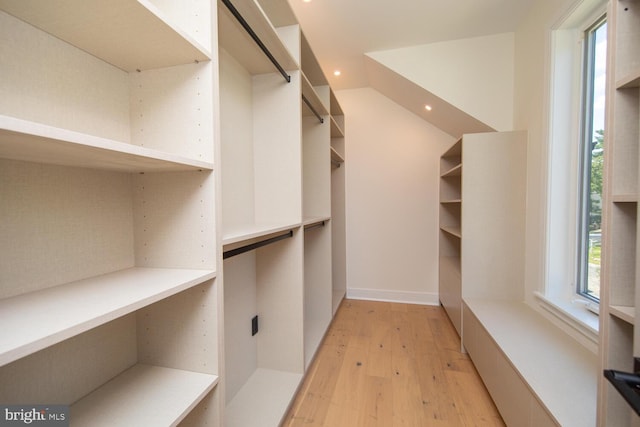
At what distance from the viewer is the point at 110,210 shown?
2.84 ft

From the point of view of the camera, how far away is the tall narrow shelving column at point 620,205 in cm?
79

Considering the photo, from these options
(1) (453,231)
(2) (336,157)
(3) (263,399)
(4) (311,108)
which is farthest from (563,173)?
(3) (263,399)

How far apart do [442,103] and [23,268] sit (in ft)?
9.79

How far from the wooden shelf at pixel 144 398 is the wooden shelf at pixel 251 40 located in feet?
4.56

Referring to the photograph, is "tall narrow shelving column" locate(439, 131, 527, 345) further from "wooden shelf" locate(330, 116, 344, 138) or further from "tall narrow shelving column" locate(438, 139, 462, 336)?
"wooden shelf" locate(330, 116, 344, 138)

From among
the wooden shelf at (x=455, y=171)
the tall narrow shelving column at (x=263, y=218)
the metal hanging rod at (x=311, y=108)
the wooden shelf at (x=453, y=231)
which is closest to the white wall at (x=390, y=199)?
the wooden shelf at (x=453, y=231)

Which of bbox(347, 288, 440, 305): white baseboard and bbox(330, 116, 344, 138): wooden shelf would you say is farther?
bbox(347, 288, 440, 305): white baseboard

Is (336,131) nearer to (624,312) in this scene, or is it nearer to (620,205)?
(620,205)

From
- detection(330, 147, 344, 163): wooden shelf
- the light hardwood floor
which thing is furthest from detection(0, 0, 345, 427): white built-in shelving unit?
detection(330, 147, 344, 163): wooden shelf

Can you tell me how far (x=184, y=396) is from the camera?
79 cm

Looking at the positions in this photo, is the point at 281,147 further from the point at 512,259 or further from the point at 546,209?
the point at 512,259

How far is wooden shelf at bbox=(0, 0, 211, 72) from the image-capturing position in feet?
2.05

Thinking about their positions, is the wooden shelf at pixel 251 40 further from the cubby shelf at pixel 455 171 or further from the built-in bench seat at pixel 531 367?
the built-in bench seat at pixel 531 367

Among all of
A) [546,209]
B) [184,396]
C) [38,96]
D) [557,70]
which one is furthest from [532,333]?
[38,96]
